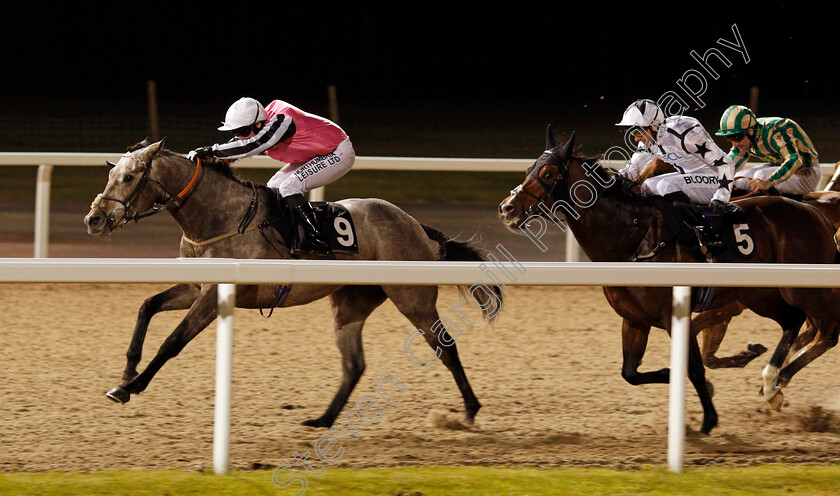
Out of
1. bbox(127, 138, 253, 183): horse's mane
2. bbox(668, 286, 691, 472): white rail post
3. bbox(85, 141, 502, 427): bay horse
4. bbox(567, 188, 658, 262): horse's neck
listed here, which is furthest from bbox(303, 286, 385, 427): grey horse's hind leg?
bbox(668, 286, 691, 472): white rail post

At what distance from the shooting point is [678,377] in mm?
3639

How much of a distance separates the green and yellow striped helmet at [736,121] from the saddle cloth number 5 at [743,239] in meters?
0.70

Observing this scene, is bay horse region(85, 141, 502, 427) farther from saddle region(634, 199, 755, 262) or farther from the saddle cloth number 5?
the saddle cloth number 5

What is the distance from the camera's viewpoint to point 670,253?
513 cm

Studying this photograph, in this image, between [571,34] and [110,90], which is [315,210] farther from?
[571,34]

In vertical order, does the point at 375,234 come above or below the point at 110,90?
below

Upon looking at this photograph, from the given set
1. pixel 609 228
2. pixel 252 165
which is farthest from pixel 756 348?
pixel 252 165

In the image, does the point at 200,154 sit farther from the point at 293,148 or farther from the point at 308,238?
the point at 308,238

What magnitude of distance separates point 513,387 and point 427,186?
982cm

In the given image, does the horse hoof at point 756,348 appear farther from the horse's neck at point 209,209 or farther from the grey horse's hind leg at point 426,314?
the horse's neck at point 209,209

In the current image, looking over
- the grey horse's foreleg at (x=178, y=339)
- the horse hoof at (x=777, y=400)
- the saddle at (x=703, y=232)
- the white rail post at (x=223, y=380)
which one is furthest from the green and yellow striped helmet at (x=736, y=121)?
the white rail post at (x=223, y=380)

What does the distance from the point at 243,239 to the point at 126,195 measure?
58cm

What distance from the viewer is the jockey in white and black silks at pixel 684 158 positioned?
5.32 m

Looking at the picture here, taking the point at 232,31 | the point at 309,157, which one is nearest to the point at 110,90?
the point at 232,31
